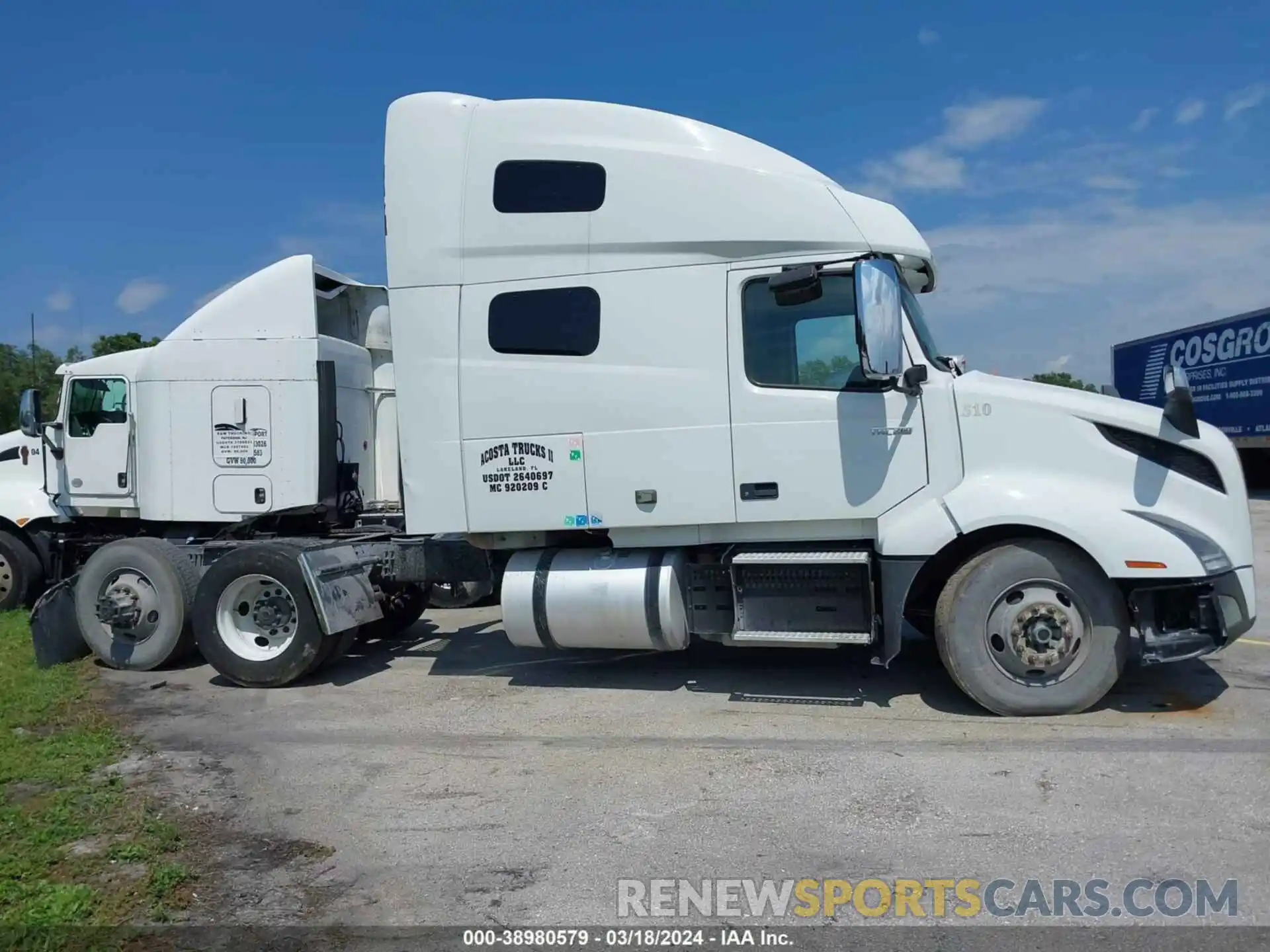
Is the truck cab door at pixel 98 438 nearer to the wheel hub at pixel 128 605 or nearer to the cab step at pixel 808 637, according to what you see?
the wheel hub at pixel 128 605

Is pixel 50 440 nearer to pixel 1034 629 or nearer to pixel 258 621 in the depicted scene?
pixel 258 621

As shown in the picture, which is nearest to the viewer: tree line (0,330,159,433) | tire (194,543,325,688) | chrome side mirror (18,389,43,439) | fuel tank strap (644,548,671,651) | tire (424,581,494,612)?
fuel tank strap (644,548,671,651)

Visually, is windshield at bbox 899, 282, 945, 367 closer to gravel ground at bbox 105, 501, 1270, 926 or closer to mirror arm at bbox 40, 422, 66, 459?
gravel ground at bbox 105, 501, 1270, 926

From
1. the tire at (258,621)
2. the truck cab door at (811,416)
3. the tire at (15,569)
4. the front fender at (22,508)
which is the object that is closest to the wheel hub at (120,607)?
the tire at (258,621)

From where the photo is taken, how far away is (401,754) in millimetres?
5941

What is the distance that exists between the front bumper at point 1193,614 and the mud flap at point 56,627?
8392 millimetres

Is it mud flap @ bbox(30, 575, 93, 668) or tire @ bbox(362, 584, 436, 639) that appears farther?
tire @ bbox(362, 584, 436, 639)

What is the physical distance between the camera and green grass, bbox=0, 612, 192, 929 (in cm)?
388

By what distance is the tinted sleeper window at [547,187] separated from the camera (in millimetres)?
6715

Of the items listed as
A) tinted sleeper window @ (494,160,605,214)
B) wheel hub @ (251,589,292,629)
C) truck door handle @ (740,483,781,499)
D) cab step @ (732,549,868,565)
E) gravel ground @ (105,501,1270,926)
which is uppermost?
tinted sleeper window @ (494,160,605,214)

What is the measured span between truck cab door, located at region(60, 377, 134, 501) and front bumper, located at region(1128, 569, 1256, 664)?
320 inches

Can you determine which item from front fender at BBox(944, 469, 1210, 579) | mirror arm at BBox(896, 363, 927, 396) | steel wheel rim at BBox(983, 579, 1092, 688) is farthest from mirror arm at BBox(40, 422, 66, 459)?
steel wheel rim at BBox(983, 579, 1092, 688)

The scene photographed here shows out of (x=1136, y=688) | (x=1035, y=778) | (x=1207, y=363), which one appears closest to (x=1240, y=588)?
(x=1136, y=688)

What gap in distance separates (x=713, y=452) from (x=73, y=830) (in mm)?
4246
